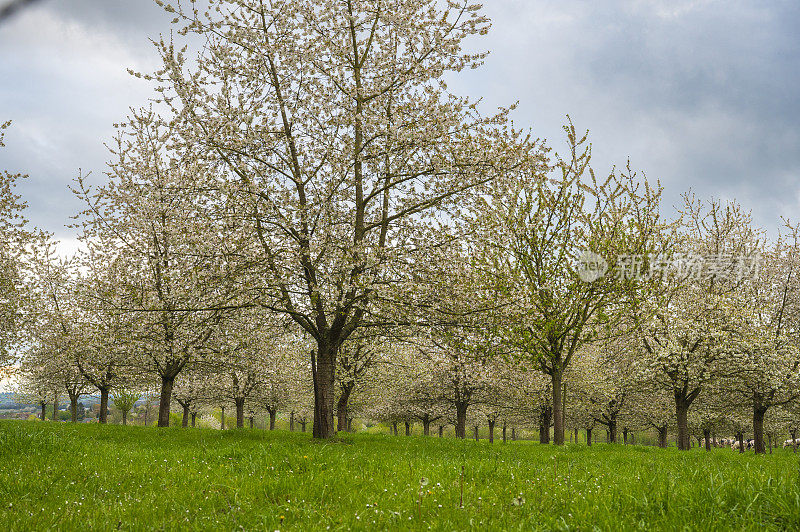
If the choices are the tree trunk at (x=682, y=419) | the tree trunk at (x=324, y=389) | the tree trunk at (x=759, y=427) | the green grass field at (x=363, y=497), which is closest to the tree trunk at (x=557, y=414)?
the tree trunk at (x=324, y=389)

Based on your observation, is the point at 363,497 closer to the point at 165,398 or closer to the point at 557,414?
the point at 557,414

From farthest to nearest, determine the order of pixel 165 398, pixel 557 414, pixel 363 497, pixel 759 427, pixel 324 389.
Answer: pixel 759 427
pixel 165 398
pixel 557 414
pixel 324 389
pixel 363 497

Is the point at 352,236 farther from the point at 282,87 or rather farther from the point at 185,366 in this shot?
the point at 185,366

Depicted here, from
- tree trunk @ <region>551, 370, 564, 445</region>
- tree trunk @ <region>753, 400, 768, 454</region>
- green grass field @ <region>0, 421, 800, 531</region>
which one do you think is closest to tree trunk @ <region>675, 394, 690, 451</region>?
tree trunk @ <region>753, 400, 768, 454</region>

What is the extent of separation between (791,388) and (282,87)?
3294 cm

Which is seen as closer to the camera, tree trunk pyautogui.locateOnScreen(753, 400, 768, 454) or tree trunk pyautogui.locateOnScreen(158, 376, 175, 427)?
tree trunk pyautogui.locateOnScreen(158, 376, 175, 427)

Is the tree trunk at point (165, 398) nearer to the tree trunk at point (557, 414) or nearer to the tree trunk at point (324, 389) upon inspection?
the tree trunk at point (324, 389)

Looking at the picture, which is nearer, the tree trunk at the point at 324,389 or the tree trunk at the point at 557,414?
the tree trunk at the point at 324,389

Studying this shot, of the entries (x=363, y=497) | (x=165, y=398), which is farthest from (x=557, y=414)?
(x=165, y=398)

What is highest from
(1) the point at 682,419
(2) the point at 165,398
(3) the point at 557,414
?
(3) the point at 557,414

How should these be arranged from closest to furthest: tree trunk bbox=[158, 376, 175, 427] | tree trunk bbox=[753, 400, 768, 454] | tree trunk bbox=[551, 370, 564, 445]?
1. tree trunk bbox=[551, 370, 564, 445]
2. tree trunk bbox=[158, 376, 175, 427]
3. tree trunk bbox=[753, 400, 768, 454]

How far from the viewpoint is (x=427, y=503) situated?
193 inches

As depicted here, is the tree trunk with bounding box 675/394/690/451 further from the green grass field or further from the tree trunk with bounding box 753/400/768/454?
the green grass field

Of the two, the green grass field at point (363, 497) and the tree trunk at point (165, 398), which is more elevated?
the green grass field at point (363, 497)
